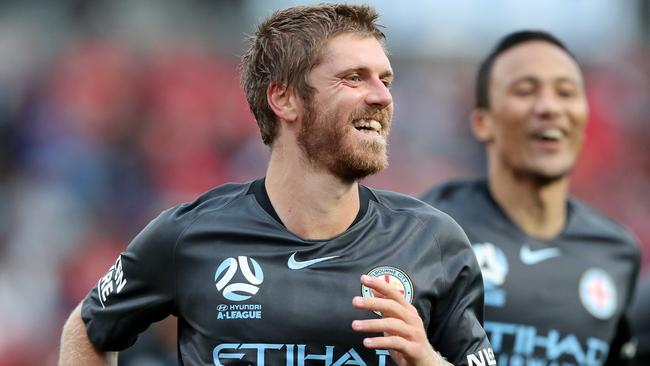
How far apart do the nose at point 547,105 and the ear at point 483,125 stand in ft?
1.06

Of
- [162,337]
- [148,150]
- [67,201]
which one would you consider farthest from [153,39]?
[162,337]

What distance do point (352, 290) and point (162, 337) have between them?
4.55m

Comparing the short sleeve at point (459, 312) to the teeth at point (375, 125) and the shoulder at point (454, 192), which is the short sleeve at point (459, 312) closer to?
the teeth at point (375, 125)

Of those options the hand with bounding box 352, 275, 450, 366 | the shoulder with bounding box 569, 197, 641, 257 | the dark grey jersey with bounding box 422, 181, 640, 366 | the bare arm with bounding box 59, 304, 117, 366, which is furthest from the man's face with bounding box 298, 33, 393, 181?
the shoulder with bounding box 569, 197, 641, 257

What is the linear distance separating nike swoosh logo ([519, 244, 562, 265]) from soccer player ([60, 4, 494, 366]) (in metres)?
1.76

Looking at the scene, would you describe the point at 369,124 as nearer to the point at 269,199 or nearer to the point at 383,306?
the point at 269,199

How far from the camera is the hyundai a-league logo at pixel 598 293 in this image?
5.79 m

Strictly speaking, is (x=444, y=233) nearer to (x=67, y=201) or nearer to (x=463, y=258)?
(x=463, y=258)

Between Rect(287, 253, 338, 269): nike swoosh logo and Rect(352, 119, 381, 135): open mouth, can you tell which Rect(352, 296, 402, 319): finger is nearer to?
Rect(287, 253, 338, 269): nike swoosh logo

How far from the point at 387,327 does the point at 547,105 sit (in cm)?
278

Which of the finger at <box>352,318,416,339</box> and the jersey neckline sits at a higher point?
the jersey neckline

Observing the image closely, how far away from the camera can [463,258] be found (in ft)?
13.5

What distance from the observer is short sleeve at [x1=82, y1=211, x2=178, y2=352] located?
4145 mm

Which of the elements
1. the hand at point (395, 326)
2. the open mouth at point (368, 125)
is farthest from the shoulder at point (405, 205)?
the hand at point (395, 326)
